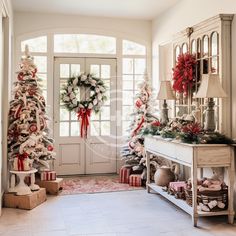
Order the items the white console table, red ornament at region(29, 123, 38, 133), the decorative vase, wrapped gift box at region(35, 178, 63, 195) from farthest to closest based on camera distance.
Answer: wrapped gift box at region(35, 178, 63, 195), the decorative vase, red ornament at region(29, 123, 38, 133), the white console table

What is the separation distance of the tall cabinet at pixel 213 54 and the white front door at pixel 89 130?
6.66 feet

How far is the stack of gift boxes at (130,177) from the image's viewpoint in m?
6.15

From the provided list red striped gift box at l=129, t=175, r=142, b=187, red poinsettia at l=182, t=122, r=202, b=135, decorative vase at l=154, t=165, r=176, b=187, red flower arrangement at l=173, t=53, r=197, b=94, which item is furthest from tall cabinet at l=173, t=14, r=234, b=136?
red striped gift box at l=129, t=175, r=142, b=187

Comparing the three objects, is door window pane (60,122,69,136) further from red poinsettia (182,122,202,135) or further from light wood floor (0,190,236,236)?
red poinsettia (182,122,202,135)

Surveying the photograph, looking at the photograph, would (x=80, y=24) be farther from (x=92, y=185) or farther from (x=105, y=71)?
(x=92, y=185)

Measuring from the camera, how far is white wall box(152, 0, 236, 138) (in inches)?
176

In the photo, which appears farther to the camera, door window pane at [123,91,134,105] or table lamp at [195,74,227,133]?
door window pane at [123,91,134,105]

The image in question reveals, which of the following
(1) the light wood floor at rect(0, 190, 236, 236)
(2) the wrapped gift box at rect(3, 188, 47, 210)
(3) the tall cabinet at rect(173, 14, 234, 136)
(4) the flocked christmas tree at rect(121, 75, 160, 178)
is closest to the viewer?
(1) the light wood floor at rect(0, 190, 236, 236)

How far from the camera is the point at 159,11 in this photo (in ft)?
21.7

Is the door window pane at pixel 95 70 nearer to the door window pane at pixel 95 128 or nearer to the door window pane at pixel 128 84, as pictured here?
the door window pane at pixel 128 84

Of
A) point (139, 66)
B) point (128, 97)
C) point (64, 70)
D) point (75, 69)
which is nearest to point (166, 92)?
point (128, 97)

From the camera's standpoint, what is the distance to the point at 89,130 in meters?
7.16

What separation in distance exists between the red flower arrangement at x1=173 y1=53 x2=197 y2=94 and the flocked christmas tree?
110cm

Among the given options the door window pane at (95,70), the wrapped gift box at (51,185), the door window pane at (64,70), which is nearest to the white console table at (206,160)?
the wrapped gift box at (51,185)
